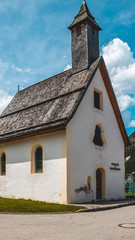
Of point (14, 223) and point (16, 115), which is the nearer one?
point (14, 223)

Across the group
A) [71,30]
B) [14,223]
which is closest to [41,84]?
[71,30]

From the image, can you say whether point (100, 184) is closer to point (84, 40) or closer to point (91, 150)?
point (91, 150)

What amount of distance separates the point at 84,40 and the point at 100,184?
423 inches

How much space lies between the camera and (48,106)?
60.8 feet

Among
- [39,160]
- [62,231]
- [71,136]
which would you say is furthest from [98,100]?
[62,231]

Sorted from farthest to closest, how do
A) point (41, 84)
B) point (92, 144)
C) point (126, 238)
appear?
point (41, 84) < point (92, 144) < point (126, 238)

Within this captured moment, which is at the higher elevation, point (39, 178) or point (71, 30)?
point (71, 30)

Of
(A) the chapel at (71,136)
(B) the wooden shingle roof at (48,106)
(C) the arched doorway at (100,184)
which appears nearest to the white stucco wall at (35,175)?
(A) the chapel at (71,136)

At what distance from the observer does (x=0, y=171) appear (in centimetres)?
2038

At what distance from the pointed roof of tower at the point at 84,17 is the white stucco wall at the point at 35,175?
971cm

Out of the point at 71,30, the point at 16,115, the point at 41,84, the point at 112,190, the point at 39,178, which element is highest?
the point at 71,30

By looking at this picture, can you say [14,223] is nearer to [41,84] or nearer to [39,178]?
[39,178]

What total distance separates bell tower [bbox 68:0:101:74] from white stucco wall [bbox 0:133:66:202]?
656 cm

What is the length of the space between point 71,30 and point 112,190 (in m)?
12.9
